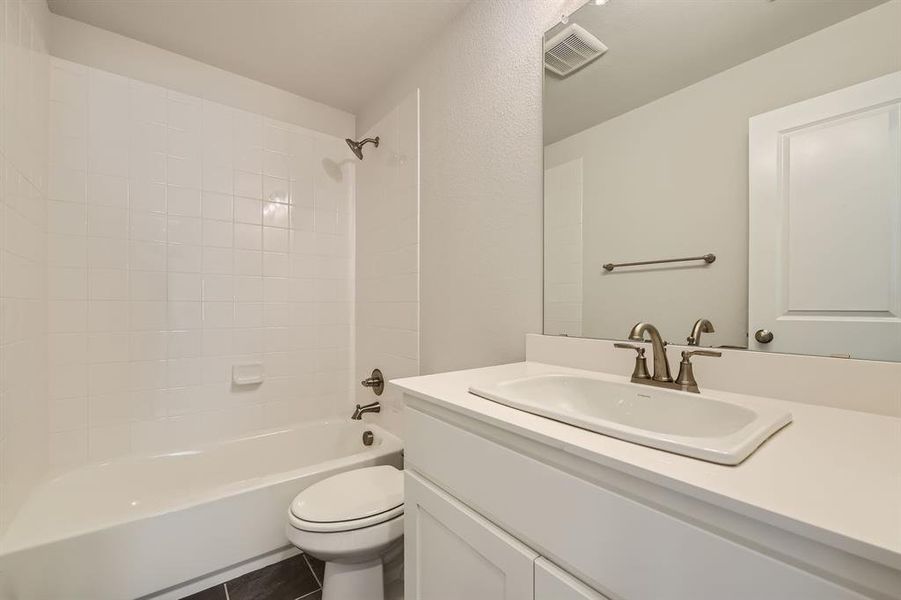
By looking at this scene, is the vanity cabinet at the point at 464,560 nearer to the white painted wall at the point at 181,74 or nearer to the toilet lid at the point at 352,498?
the toilet lid at the point at 352,498

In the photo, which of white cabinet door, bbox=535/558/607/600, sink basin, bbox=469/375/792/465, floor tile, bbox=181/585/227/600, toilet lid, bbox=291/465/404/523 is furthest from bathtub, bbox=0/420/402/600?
white cabinet door, bbox=535/558/607/600

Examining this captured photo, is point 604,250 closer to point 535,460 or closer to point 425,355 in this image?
point 535,460

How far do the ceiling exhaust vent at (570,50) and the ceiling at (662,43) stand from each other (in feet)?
0.06

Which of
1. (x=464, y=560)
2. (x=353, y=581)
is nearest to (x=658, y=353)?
A: (x=464, y=560)

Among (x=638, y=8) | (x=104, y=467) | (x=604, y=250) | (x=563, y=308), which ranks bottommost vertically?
(x=104, y=467)

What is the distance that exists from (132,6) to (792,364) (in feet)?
8.66

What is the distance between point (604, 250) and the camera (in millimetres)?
1072

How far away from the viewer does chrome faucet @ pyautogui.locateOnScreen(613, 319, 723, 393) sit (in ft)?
2.61

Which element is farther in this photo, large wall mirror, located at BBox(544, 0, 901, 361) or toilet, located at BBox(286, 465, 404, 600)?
toilet, located at BBox(286, 465, 404, 600)

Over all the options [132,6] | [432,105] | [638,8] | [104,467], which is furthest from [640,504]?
[132,6]

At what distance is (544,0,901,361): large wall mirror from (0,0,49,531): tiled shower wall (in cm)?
176

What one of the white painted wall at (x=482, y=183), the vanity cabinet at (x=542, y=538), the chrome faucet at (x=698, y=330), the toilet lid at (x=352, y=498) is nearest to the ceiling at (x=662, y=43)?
the white painted wall at (x=482, y=183)

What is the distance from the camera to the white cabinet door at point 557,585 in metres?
0.52

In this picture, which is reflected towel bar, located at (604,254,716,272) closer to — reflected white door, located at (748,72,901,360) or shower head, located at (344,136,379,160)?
reflected white door, located at (748,72,901,360)
